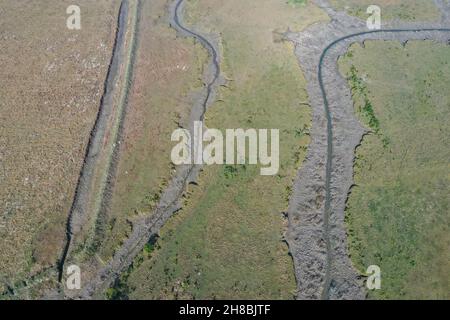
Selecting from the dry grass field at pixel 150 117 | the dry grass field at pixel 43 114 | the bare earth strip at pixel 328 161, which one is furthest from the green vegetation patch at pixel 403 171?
the dry grass field at pixel 43 114

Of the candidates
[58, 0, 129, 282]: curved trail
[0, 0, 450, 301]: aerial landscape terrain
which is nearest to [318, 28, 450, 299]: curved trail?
[0, 0, 450, 301]: aerial landscape terrain

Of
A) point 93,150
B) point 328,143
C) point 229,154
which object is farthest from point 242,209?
point 93,150

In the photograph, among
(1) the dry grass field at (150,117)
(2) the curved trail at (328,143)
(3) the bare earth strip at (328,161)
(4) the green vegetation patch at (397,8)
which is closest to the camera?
(3) the bare earth strip at (328,161)

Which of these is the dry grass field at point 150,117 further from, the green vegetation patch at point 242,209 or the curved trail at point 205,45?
the green vegetation patch at point 242,209

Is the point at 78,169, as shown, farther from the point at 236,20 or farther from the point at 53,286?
the point at 236,20

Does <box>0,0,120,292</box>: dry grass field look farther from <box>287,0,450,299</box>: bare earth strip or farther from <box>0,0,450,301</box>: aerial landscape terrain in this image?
<box>287,0,450,299</box>: bare earth strip

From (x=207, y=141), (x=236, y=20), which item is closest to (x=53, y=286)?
(x=207, y=141)
